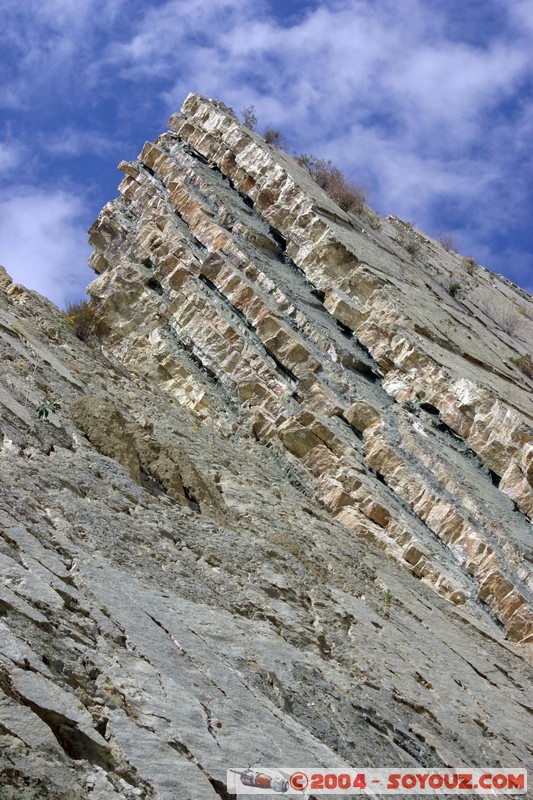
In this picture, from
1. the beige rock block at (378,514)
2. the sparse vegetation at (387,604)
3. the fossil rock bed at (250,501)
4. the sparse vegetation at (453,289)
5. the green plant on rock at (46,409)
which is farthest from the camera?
the sparse vegetation at (453,289)

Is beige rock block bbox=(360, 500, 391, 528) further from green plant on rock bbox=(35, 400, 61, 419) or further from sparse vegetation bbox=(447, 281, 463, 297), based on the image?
sparse vegetation bbox=(447, 281, 463, 297)

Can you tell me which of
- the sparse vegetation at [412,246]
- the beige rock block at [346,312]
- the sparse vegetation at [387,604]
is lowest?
the sparse vegetation at [387,604]

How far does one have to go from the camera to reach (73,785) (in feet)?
15.0

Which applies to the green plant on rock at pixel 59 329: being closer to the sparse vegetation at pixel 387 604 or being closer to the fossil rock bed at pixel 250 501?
the fossil rock bed at pixel 250 501

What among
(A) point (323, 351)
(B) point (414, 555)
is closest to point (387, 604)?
(B) point (414, 555)

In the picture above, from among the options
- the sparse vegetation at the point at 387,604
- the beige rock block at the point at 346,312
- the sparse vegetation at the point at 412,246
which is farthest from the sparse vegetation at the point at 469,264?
the sparse vegetation at the point at 387,604

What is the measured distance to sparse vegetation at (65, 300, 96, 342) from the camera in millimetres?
17267

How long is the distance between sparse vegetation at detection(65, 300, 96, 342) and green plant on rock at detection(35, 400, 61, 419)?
6.86 m

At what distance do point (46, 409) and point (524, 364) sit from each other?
16098 mm

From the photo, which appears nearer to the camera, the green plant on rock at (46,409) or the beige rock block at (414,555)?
the green plant on rock at (46,409)

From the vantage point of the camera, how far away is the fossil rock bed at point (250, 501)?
5.78 metres

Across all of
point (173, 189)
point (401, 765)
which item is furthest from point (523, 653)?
point (173, 189)

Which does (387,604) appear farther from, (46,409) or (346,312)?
(346,312)

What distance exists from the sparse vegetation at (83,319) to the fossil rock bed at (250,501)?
27 cm
